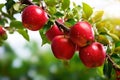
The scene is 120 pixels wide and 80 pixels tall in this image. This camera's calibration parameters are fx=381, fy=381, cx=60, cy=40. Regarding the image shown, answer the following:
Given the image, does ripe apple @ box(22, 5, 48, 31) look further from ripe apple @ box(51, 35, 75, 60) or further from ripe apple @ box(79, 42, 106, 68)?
ripe apple @ box(79, 42, 106, 68)

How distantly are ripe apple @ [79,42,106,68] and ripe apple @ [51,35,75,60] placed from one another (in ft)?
0.13

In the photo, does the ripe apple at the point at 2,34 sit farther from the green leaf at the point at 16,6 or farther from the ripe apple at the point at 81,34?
the ripe apple at the point at 81,34

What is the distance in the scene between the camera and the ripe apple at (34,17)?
4.64ft

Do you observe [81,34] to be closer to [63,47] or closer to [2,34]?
[63,47]

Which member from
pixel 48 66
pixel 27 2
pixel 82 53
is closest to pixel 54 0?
pixel 27 2

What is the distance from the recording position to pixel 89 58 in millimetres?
1363

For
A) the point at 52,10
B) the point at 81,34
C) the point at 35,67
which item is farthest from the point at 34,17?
the point at 35,67

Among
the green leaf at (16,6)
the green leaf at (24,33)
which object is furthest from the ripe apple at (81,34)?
the green leaf at (24,33)

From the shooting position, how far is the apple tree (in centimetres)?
136

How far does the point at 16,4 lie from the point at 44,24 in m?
0.16

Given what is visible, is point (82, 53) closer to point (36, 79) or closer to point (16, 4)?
point (16, 4)

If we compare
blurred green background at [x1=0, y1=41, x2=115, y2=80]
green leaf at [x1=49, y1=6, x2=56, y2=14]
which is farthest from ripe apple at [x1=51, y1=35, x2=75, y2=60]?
blurred green background at [x1=0, y1=41, x2=115, y2=80]

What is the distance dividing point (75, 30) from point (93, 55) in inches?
4.7

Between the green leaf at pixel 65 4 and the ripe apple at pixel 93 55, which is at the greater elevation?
the green leaf at pixel 65 4
